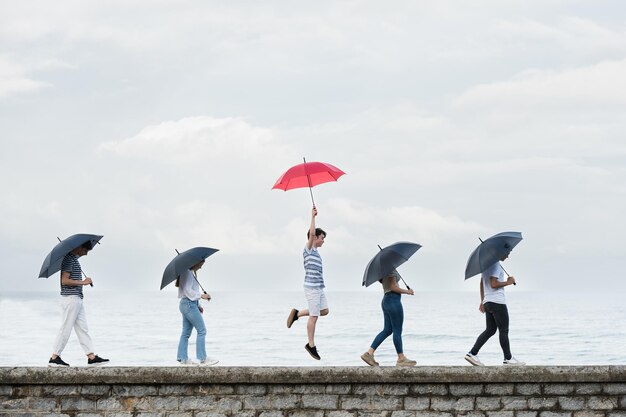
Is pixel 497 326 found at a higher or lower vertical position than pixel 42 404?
higher

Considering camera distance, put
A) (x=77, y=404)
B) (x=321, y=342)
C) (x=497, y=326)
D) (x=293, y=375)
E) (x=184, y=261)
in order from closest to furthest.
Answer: (x=293, y=375) < (x=77, y=404) < (x=497, y=326) < (x=184, y=261) < (x=321, y=342)

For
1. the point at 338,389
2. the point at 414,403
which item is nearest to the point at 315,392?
the point at 338,389

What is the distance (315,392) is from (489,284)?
2573 millimetres

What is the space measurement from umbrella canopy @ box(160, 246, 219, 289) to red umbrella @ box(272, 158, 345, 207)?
3.97 feet

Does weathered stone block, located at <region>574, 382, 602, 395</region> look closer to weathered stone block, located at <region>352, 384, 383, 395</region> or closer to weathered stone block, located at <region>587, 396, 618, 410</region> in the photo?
weathered stone block, located at <region>587, 396, 618, 410</region>

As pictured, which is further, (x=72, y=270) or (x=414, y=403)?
(x=72, y=270)

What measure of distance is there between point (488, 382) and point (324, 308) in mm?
2214

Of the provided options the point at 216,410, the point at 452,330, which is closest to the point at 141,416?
the point at 216,410

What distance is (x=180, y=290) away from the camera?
11.6 metres

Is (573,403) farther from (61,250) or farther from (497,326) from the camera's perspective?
(61,250)

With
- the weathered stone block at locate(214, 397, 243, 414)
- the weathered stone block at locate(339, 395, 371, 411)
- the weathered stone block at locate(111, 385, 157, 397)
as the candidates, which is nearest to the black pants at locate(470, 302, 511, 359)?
the weathered stone block at locate(339, 395, 371, 411)

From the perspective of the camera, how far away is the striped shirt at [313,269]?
10984mm

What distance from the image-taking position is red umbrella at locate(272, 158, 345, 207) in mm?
11445

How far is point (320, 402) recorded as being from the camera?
10.0m
